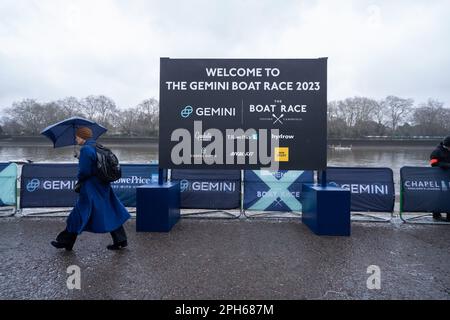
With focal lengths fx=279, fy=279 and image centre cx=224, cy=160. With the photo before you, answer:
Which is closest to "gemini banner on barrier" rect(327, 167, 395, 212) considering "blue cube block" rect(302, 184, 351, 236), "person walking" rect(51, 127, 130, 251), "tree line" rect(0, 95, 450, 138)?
"blue cube block" rect(302, 184, 351, 236)

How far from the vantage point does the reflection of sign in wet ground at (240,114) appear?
5.58 metres

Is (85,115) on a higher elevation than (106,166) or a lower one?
higher

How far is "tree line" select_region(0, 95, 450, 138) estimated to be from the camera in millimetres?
103125

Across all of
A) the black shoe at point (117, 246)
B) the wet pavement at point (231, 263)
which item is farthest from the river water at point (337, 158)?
the black shoe at point (117, 246)

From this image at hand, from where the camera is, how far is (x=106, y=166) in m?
4.16

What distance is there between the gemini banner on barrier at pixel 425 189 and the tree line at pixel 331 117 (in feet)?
310

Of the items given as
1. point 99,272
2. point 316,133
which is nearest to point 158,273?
point 99,272

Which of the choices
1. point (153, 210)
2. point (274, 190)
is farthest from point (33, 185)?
point (274, 190)

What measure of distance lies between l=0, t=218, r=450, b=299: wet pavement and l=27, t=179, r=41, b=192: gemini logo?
1123mm

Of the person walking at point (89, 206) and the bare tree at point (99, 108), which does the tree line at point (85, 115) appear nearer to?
the bare tree at point (99, 108)

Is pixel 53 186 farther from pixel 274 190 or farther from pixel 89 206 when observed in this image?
pixel 274 190

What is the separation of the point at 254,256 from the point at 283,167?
6.76ft

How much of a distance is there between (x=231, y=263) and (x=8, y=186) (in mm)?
5941
